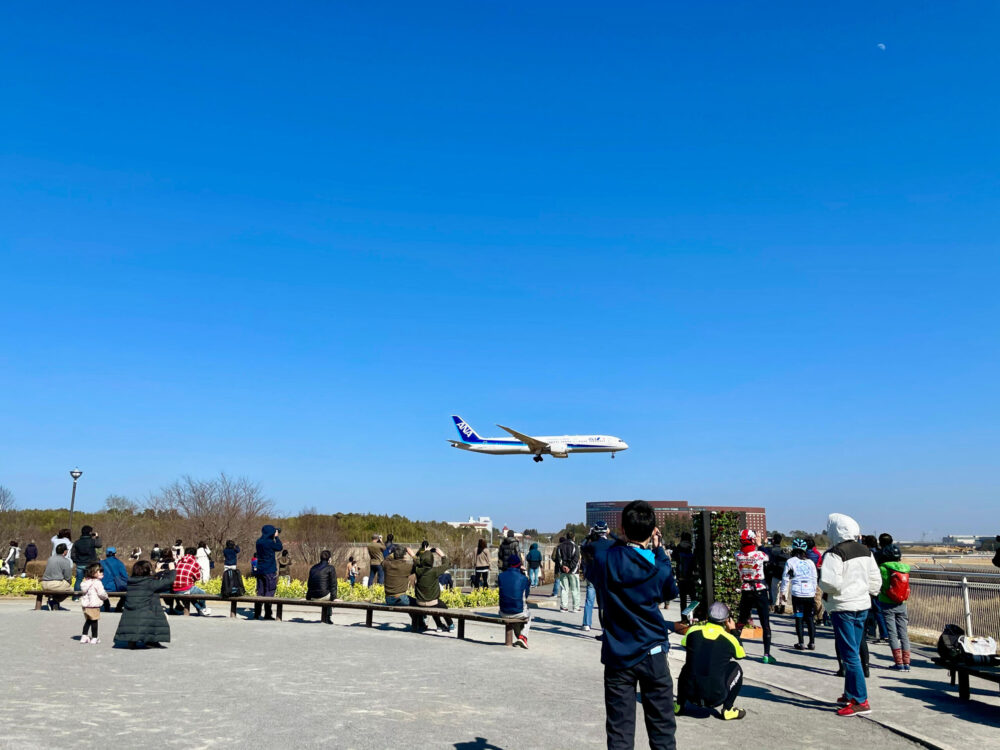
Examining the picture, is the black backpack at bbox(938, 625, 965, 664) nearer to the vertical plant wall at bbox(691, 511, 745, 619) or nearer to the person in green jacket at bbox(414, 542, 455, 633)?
the vertical plant wall at bbox(691, 511, 745, 619)

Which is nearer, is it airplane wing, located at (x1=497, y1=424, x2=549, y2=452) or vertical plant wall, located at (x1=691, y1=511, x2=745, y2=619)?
vertical plant wall, located at (x1=691, y1=511, x2=745, y2=619)

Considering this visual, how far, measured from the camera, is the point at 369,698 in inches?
315

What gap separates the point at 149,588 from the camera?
11.4 metres

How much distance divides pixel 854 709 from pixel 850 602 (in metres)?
1.00

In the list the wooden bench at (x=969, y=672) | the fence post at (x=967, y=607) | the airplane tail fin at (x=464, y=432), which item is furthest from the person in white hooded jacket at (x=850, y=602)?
the airplane tail fin at (x=464, y=432)

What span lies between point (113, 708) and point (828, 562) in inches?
277

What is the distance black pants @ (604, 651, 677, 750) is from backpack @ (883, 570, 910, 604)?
6.87 m

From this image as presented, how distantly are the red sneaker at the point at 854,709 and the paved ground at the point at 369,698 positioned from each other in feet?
0.34

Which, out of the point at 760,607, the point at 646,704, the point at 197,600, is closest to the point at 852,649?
the point at 646,704

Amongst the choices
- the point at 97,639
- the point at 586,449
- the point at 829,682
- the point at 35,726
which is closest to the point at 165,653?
the point at 97,639

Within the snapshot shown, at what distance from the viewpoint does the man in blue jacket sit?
4824mm

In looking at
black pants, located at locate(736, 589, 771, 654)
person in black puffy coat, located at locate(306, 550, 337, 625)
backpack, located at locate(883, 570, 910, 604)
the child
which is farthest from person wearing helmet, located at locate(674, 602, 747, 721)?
person in black puffy coat, located at locate(306, 550, 337, 625)

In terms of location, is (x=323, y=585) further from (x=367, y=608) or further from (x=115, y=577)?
(x=115, y=577)

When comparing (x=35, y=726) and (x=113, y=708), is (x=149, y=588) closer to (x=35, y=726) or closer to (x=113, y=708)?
(x=113, y=708)
